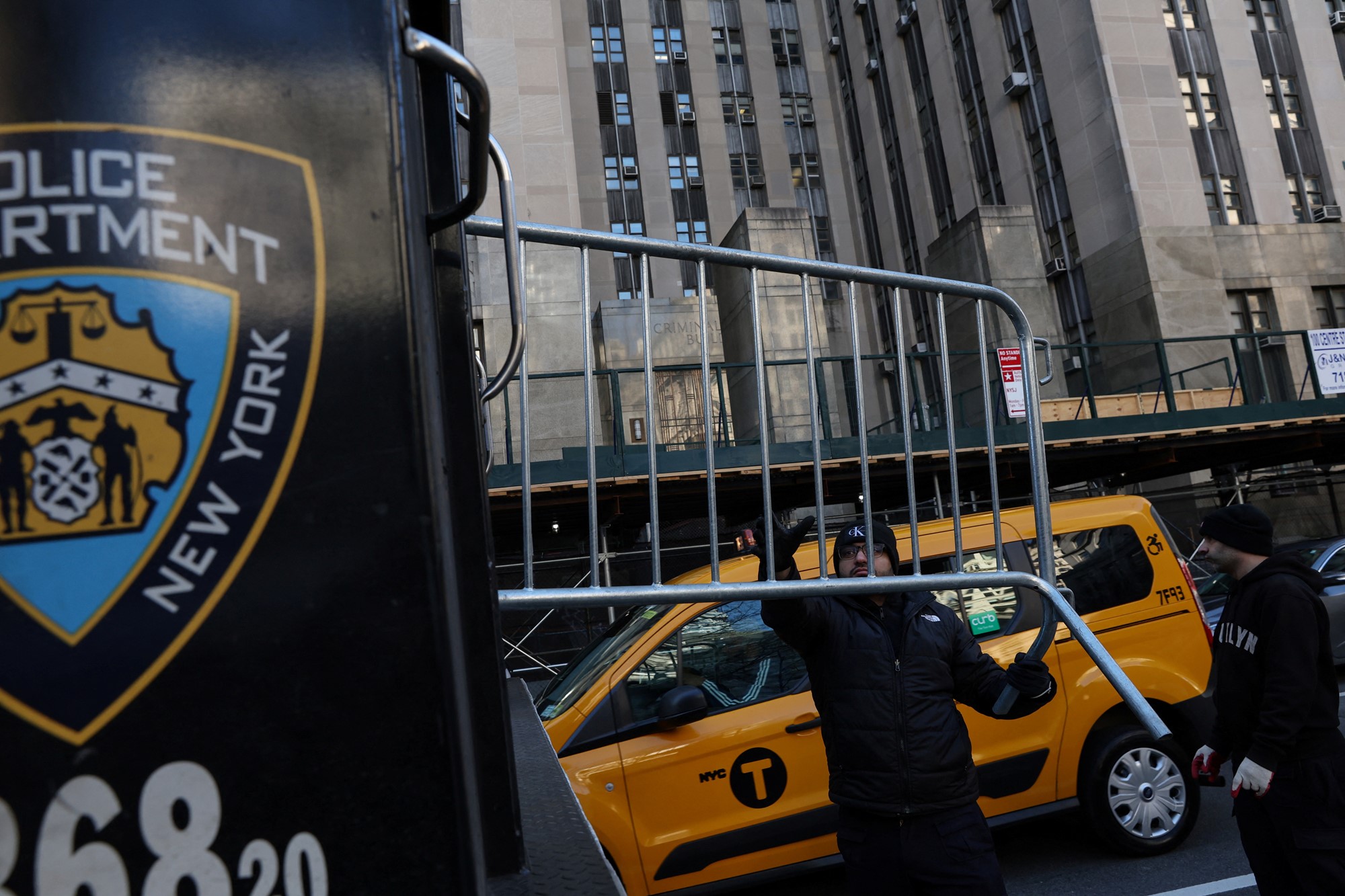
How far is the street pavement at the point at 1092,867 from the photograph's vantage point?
4.93 m

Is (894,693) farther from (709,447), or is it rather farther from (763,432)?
(709,447)

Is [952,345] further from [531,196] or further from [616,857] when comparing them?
[616,857]

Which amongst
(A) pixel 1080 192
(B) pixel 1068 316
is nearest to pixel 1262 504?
(B) pixel 1068 316

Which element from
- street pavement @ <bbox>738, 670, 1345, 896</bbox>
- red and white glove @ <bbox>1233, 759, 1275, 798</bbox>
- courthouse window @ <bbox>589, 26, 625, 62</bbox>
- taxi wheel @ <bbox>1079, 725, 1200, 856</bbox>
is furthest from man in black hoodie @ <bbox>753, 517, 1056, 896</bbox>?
courthouse window @ <bbox>589, 26, 625, 62</bbox>

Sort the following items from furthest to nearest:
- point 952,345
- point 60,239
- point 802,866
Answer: point 952,345
point 802,866
point 60,239

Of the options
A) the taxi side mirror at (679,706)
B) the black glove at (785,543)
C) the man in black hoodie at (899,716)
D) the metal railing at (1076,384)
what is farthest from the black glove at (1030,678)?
the metal railing at (1076,384)

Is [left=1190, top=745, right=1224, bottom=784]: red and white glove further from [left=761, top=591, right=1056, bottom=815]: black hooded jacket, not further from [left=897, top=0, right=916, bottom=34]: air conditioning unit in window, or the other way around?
[left=897, top=0, right=916, bottom=34]: air conditioning unit in window

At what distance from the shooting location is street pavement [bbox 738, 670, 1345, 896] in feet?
16.2

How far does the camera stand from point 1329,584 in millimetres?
9062

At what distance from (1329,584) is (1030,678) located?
306 inches

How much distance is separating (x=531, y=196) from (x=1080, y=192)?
18.3 metres

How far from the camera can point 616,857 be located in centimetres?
452

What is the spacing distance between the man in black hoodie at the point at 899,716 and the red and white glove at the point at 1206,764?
37.5 inches

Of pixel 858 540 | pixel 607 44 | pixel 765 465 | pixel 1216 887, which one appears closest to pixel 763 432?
pixel 765 465
